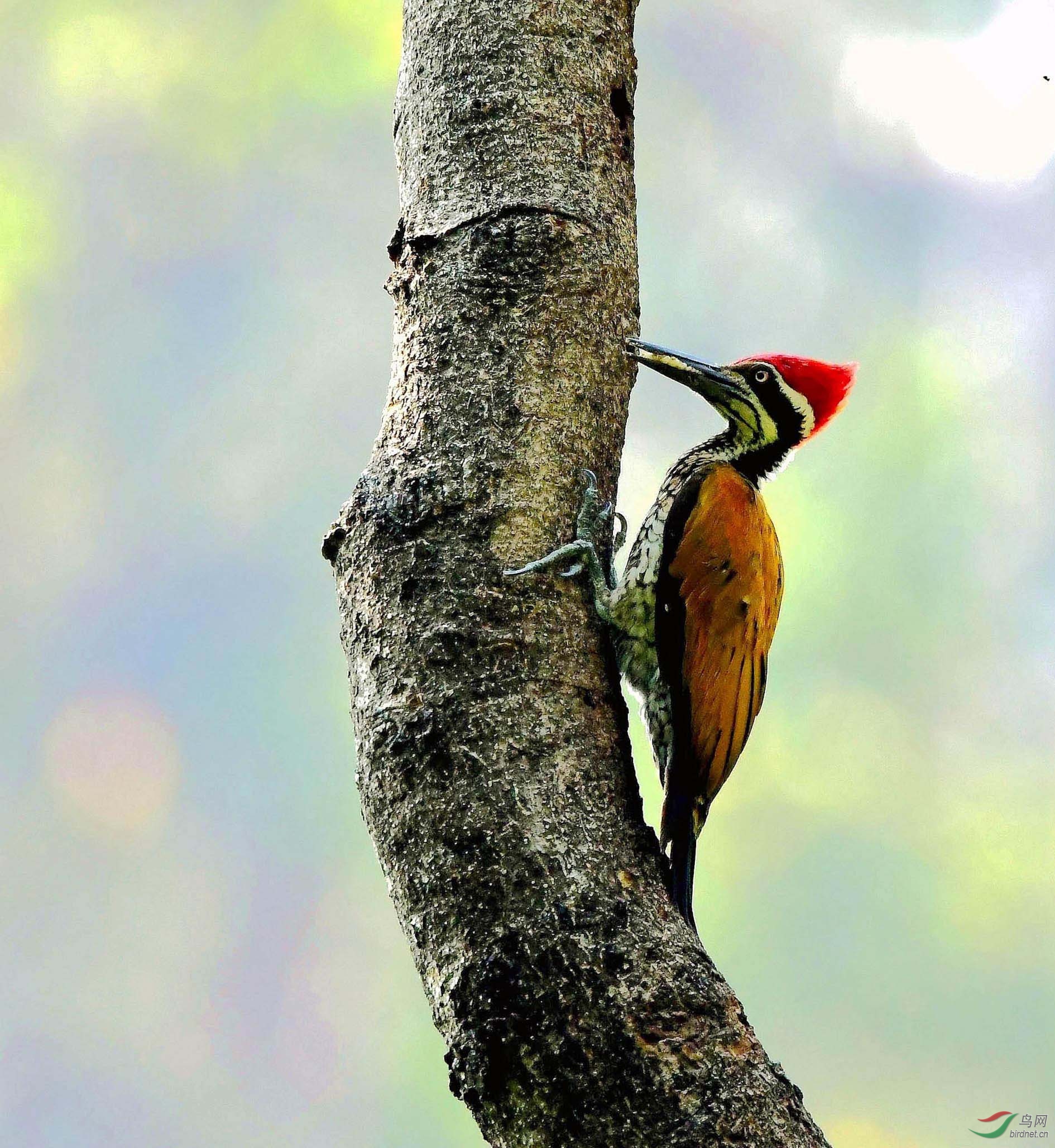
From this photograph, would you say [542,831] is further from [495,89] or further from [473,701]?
[495,89]

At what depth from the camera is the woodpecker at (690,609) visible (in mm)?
2678

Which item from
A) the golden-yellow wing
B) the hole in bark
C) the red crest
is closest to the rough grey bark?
the hole in bark

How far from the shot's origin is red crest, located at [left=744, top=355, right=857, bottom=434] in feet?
11.9

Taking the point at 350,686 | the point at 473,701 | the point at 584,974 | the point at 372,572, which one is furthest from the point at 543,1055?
the point at 372,572

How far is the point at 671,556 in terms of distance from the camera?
311cm

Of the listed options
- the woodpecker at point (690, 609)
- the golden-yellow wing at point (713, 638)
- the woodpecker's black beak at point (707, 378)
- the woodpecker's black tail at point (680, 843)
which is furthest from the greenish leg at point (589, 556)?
the woodpecker's black beak at point (707, 378)

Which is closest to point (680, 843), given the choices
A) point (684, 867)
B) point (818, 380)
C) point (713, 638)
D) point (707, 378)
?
point (684, 867)

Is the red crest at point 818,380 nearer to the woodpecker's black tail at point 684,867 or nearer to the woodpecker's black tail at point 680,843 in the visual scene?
the woodpecker's black tail at point 680,843

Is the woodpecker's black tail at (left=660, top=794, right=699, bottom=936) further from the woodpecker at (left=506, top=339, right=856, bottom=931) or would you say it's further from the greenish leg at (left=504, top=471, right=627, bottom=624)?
the greenish leg at (left=504, top=471, right=627, bottom=624)

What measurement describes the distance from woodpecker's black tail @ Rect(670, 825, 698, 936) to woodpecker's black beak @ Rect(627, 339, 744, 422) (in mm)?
1322

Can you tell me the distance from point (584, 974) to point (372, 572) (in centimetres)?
87

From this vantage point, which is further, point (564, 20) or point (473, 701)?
point (564, 20)

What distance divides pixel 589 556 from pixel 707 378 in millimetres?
1261

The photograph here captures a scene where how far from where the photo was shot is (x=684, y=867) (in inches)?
104
